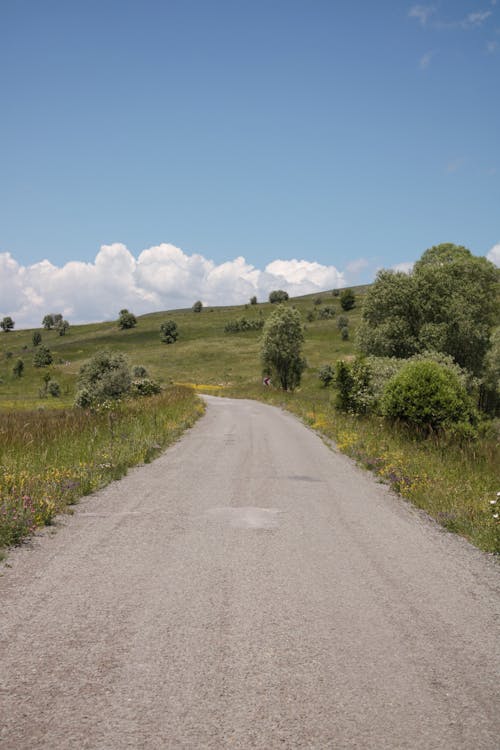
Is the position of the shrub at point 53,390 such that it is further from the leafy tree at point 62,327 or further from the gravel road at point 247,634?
the leafy tree at point 62,327

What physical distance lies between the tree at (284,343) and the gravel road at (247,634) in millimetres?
52736

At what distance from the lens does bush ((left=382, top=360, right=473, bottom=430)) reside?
53.9 ft

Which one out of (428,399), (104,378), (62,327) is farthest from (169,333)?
(428,399)

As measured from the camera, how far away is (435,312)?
43125 mm

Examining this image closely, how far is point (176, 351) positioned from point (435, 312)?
7827cm

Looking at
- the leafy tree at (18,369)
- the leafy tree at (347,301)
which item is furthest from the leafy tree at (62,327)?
the leafy tree at (347,301)

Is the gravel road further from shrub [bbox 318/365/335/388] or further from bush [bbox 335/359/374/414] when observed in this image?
shrub [bbox 318/365/335/388]

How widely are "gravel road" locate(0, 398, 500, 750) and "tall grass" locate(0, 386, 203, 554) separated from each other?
22.3 inches

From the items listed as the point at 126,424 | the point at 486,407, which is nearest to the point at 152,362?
the point at 486,407

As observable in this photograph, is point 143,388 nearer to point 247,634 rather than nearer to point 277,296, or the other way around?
point 247,634

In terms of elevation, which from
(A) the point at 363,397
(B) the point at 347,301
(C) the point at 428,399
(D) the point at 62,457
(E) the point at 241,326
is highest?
(B) the point at 347,301

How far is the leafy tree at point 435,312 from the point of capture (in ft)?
139

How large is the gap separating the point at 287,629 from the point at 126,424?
14.9 meters

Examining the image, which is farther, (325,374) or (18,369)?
(18,369)
